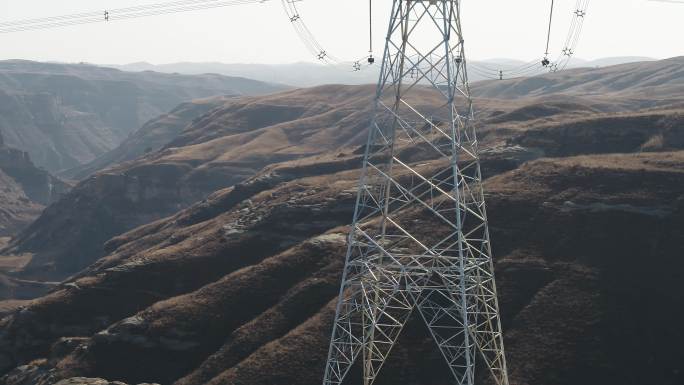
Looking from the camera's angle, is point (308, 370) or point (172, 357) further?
point (172, 357)

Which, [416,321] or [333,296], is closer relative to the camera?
[416,321]

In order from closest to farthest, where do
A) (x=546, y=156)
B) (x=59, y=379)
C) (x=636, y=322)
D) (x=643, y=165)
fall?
(x=636, y=322) < (x=59, y=379) < (x=643, y=165) < (x=546, y=156)

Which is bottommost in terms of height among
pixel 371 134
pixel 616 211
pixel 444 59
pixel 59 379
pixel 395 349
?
pixel 59 379

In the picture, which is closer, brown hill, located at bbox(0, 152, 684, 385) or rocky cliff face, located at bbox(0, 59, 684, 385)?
brown hill, located at bbox(0, 152, 684, 385)

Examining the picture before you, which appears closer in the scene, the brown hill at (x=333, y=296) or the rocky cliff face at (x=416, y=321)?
the brown hill at (x=333, y=296)

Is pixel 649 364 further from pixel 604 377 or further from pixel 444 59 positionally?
pixel 444 59

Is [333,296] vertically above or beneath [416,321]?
above

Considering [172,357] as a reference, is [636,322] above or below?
above

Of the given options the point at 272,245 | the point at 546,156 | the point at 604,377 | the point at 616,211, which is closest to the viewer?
the point at 604,377

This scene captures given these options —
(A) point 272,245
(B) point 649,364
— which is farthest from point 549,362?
(A) point 272,245
